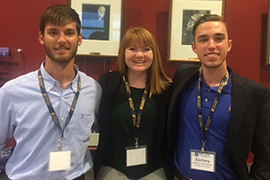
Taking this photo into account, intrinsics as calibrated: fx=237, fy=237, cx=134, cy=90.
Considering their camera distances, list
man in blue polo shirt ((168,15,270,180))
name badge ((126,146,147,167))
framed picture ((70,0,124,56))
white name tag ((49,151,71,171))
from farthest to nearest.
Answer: framed picture ((70,0,124,56)), name badge ((126,146,147,167)), man in blue polo shirt ((168,15,270,180)), white name tag ((49,151,71,171))

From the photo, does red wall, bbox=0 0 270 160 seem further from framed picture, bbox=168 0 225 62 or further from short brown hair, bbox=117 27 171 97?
short brown hair, bbox=117 27 171 97

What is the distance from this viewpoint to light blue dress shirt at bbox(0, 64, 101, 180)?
149 cm

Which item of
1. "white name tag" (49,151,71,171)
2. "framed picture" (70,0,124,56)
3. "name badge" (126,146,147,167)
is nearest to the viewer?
"white name tag" (49,151,71,171)

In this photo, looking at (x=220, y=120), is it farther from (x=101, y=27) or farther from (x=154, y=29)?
(x=101, y=27)

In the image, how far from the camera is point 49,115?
4.97ft

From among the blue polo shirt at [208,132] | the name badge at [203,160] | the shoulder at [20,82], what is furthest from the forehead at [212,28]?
the shoulder at [20,82]

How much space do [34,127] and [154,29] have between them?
143 cm

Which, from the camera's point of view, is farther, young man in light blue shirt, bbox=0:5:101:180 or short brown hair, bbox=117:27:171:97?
short brown hair, bbox=117:27:171:97

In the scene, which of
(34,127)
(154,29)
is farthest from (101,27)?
(34,127)

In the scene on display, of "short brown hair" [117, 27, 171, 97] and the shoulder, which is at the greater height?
"short brown hair" [117, 27, 171, 97]

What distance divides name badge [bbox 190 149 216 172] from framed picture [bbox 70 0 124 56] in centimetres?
118

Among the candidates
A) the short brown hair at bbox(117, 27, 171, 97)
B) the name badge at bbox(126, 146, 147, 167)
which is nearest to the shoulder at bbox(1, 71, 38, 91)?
the short brown hair at bbox(117, 27, 171, 97)

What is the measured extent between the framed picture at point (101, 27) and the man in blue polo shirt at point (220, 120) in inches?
32.4

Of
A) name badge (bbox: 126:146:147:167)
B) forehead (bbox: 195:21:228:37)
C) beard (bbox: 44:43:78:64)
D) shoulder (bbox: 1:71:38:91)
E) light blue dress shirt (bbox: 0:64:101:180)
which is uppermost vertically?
forehead (bbox: 195:21:228:37)
